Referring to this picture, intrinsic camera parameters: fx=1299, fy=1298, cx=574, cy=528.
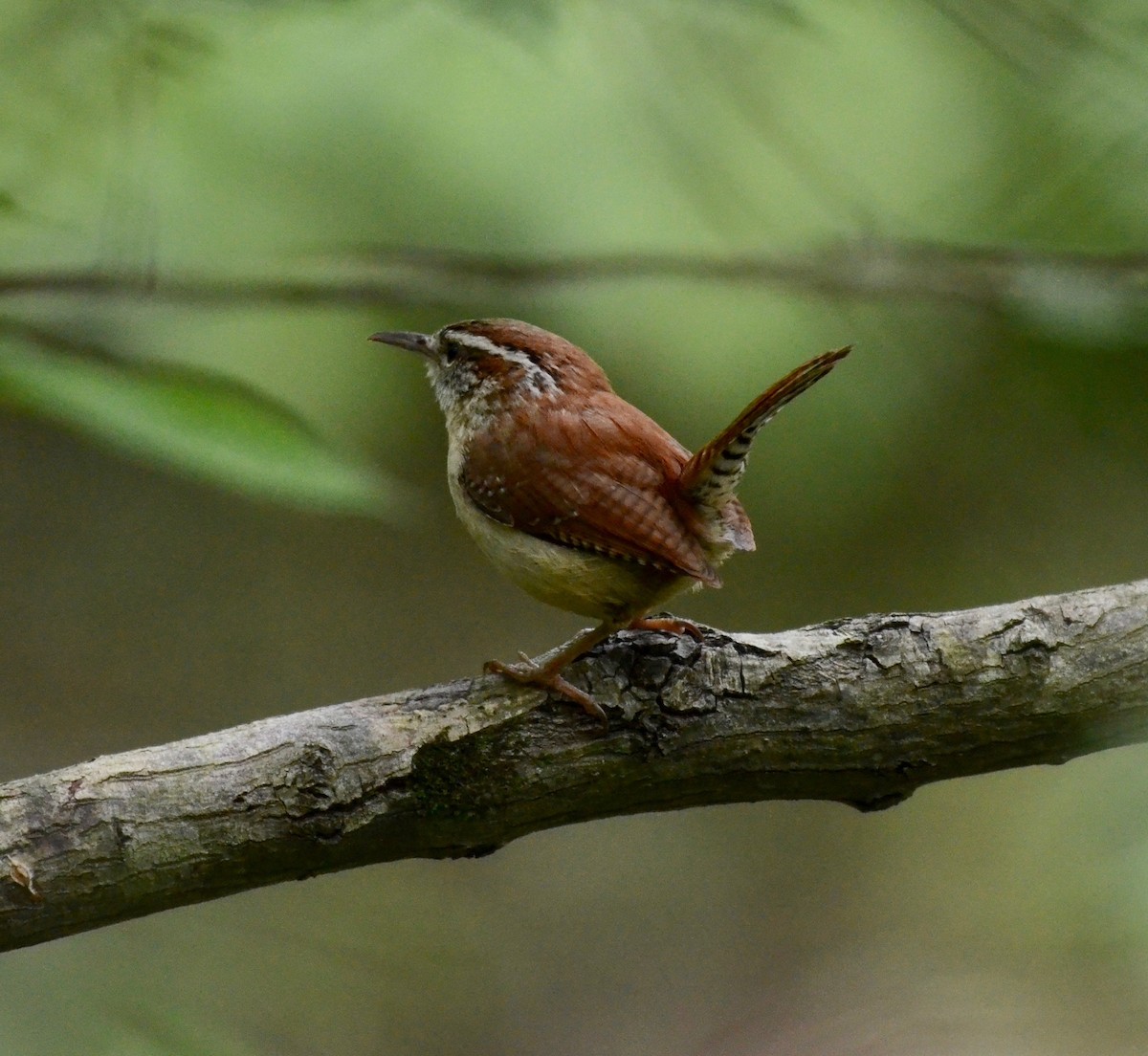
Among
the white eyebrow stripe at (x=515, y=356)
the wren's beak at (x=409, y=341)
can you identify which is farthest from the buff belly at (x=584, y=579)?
the wren's beak at (x=409, y=341)

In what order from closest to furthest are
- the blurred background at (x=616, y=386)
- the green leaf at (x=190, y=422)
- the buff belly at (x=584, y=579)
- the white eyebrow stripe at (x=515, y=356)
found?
the green leaf at (x=190, y=422)
the blurred background at (x=616, y=386)
the buff belly at (x=584, y=579)
the white eyebrow stripe at (x=515, y=356)

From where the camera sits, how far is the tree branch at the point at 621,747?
2.25 m

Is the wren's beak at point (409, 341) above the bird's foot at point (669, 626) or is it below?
above

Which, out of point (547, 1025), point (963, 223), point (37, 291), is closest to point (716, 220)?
point (963, 223)

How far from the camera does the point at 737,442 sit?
2523 millimetres

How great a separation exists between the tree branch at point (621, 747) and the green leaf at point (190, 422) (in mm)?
765

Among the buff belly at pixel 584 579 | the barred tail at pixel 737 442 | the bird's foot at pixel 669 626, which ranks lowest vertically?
the bird's foot at pixel 669 626

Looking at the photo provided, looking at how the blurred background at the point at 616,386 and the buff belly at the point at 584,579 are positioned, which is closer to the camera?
the blurred background at the point at 616,386

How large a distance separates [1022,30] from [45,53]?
6.35 feet

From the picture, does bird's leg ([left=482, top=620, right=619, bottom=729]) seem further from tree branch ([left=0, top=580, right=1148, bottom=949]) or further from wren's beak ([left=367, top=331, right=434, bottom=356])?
wren's beak ([left=367, top=331, right=434, bottom=356])

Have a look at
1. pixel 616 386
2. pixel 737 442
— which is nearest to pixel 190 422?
pixel 737 442

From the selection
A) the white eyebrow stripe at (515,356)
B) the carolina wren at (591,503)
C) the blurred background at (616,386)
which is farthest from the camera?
the white eyebrow stripe at (515,356)

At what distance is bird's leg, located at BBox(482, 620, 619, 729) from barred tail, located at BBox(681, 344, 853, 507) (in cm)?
35

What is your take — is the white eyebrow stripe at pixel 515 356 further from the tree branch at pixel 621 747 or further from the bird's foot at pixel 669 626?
the tree branch at pixel 621 747
